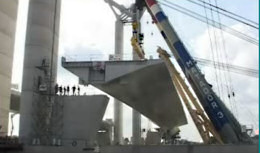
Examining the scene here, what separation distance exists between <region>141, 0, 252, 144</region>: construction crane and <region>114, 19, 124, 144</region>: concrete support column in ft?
139

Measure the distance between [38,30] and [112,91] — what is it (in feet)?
42.8

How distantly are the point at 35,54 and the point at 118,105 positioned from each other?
33.9m

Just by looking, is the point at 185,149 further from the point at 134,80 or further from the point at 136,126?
the point at 136,126

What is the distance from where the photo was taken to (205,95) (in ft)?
113

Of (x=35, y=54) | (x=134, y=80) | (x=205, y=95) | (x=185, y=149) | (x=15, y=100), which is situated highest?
(x=35, y=54)

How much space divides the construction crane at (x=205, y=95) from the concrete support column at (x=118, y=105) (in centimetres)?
4223

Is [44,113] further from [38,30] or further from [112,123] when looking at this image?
[112,123]

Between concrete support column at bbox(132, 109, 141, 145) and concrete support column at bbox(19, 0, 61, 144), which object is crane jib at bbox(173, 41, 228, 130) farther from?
concrete support column at bbox(132, 109, 141, 145)

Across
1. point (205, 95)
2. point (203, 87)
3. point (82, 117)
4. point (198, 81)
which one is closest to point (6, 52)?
point (82, 117)

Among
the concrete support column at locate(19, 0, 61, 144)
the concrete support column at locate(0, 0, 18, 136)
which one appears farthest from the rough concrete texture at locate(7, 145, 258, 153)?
the concrete support column at locate(0, 0, 18, 136)

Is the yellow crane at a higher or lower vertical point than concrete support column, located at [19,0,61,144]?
lower

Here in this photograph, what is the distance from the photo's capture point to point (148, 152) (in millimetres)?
28234

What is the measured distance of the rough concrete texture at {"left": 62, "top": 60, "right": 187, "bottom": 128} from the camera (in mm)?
46688

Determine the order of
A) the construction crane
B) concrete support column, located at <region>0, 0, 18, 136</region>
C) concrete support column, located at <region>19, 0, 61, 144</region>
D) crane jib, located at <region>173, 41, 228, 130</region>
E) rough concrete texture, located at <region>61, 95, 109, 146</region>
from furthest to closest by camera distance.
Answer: concrete support column, located at <region>0, 0, 18, 136</region> → concrete support column, located at <region>19, 0, 61, 144</region> → rough concrete texture, located at <region>61, 95, 109, 146</region> → crane jib, located at <region>173, 41, 228, 130</region> → the construction crane
